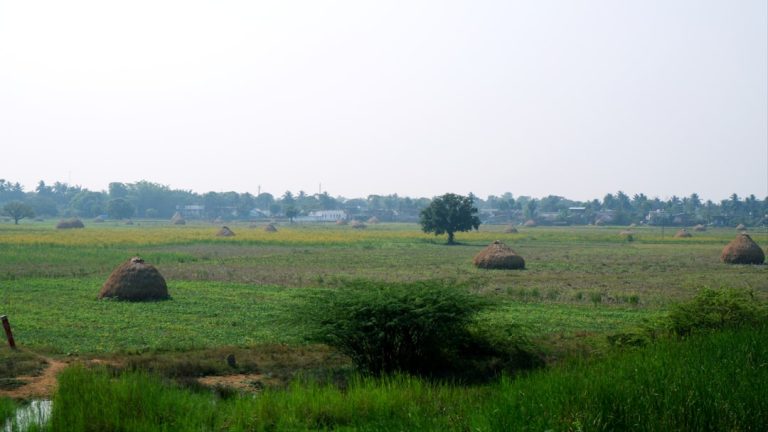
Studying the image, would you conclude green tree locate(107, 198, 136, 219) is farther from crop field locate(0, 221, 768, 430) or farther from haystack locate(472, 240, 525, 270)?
haystack locate(472, 240, 525, 270)

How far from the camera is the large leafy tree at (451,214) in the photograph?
69562 millimetres

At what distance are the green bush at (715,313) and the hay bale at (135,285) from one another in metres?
16.8

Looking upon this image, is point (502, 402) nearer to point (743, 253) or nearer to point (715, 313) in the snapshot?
point (715, 313)

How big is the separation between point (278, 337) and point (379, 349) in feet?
13.9

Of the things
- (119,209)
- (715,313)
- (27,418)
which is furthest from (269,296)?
(119,209)

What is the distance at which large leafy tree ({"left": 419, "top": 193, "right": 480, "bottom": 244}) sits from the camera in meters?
69.6

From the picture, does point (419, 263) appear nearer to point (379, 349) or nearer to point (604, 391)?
point (379, 349)

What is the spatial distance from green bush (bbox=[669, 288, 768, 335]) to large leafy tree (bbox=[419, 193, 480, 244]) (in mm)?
53338

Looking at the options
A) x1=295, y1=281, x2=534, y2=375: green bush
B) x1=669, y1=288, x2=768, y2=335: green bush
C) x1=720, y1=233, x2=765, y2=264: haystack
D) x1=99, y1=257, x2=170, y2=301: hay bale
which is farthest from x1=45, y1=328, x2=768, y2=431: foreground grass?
x1=720, y1=233, x2=765, y2=264: haystack

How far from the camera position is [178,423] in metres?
10.2

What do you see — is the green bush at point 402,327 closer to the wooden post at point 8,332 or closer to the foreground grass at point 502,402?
the foreground grass at point 502,402

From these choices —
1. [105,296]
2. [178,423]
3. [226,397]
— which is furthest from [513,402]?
[105,296]

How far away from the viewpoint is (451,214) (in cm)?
6956

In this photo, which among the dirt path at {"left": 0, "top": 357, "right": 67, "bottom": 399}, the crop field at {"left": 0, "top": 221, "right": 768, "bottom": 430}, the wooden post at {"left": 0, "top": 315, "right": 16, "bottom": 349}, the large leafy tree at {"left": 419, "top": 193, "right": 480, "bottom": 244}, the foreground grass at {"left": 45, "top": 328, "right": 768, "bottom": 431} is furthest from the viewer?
the large leafy tree at {"left": 419, "top": 193, "right": 480, "bottom": 244}
